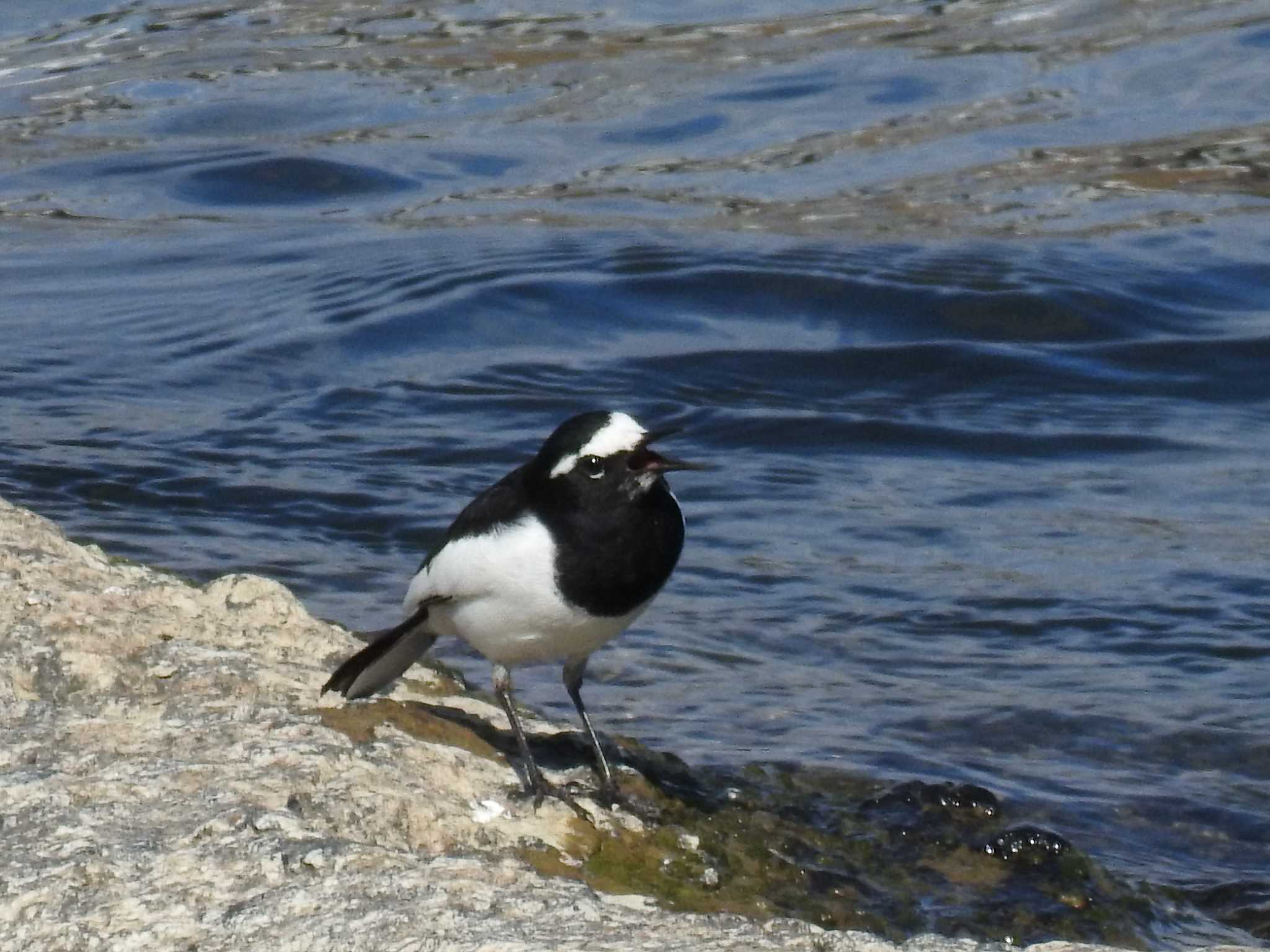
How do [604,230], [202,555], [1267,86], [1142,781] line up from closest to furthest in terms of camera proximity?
[1142,781] → [202,555] → [604,230] → [1267,86]

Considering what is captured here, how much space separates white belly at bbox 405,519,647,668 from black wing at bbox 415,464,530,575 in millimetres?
34

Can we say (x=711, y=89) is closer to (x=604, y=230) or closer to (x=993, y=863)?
(x=604, y=230)

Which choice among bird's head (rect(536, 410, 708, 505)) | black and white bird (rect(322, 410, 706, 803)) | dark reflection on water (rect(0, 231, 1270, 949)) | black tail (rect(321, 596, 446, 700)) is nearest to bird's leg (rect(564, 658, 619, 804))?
black and white bird (rect(322, 410, 706, 803))

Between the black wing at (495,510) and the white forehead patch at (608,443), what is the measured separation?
0.45 ft

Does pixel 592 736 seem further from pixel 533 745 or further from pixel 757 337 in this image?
pixel 757 337

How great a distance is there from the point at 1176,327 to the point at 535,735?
22.9 feet

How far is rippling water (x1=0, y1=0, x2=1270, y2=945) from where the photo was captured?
6340mm

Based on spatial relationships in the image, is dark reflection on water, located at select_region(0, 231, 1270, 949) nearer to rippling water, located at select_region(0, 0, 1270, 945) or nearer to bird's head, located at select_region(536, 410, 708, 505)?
rippling water, located at select_region(0, 0, 1270, 945)

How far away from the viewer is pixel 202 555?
7285 millimetres

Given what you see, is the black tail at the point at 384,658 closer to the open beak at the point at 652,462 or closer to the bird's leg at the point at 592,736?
the bird's leg at the point at 592,736

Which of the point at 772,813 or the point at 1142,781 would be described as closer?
the point at 772,813

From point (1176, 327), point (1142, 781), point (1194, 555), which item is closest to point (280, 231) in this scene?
point (1176, 327)

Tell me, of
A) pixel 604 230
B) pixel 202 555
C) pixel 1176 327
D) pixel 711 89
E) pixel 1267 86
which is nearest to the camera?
pixel 202 555

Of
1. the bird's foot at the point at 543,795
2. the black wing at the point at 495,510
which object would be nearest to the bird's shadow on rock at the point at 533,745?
the bird's foot at the point at 543,795
